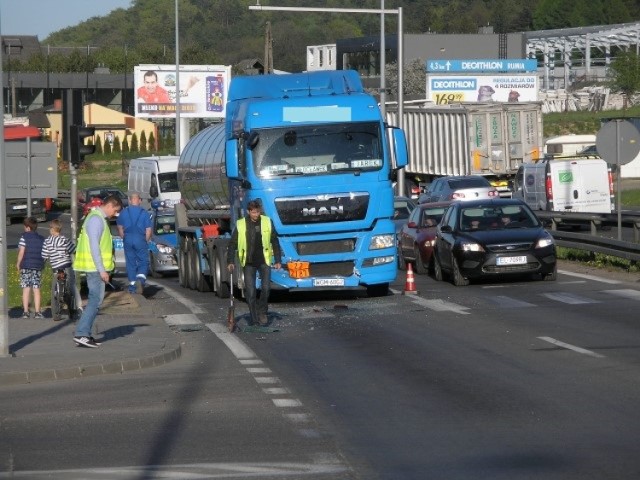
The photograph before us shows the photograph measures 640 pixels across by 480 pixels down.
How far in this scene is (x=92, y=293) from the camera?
15.4 m

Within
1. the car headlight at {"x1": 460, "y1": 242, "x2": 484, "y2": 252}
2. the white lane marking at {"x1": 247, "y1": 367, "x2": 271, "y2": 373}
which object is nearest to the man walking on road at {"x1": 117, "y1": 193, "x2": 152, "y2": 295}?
the car headlight at {"x1": 460, "y1": 242, "x2": 484, "y2": 252}

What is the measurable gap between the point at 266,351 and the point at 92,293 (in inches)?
83.4

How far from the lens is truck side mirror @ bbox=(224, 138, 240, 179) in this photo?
71.8 feet

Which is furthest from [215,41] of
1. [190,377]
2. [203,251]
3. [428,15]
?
[190,377]

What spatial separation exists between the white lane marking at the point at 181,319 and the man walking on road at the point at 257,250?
4.76ft

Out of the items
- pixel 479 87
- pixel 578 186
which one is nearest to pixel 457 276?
pixel 578 186

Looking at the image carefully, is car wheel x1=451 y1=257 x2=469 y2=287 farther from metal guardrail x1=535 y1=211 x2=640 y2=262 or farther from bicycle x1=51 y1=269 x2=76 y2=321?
bicycle x1=51 y1=269 x2=76 y2=321

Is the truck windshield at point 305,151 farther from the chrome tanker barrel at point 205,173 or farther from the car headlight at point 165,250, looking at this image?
the car headlight at point 165,250

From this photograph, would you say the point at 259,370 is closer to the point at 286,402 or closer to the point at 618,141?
the point at 286,402

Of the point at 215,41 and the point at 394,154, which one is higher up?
the point at 215,41

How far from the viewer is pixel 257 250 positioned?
744 inches

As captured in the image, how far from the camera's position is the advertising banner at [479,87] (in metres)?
90.7

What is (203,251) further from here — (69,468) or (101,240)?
(69,468)

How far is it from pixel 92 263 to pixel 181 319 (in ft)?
16.6
